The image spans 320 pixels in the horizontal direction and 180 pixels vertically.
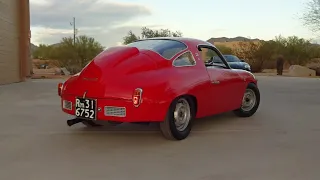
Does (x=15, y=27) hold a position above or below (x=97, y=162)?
above

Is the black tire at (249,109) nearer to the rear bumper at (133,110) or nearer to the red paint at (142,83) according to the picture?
the red paint at (142,83)

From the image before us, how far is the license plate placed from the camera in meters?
5.46

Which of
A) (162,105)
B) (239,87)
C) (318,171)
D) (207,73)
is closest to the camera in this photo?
(318,171)

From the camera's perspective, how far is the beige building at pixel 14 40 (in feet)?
66.1

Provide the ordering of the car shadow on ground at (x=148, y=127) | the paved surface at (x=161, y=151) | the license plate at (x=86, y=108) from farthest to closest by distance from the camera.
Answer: the car shadow on ground at (x=148, y=127) → the license plate at (x=86, y=108) → the paved surface at (x=161, y=151)

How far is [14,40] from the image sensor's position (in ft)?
73.9

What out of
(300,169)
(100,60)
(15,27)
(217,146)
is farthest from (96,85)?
(15,27)

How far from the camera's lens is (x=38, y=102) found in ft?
36.0

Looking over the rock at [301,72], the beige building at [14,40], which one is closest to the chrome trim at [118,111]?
the beige building at [14,40]

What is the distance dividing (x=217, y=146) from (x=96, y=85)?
192 centimetres

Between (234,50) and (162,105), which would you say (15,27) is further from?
(234,50)

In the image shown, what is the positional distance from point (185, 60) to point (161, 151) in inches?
65.5

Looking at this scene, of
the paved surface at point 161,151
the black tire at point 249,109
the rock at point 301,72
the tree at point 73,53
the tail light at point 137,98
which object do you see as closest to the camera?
the paved surface at point 161,151

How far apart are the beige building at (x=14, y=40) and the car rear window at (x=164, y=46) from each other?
15.1 meters
